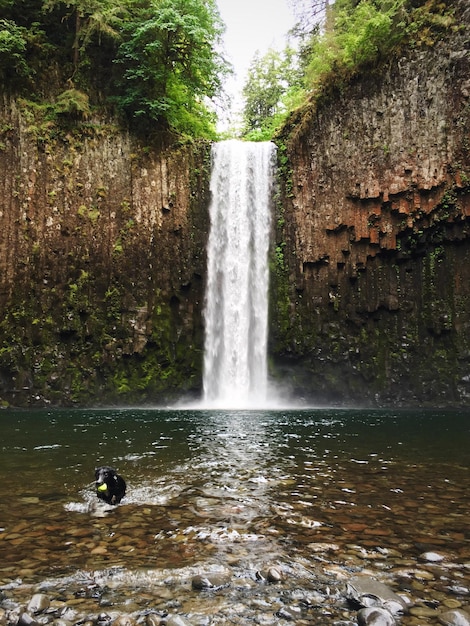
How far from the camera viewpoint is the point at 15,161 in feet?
57.4

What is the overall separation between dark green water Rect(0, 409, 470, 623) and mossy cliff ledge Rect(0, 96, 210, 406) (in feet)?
28.6

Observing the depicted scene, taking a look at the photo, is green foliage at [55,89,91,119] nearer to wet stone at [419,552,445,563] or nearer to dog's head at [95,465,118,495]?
dog's head at [95,465,118,495]

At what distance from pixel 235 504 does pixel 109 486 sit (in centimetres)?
121

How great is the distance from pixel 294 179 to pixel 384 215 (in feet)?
13.5

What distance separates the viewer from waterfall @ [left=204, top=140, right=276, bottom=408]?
1780cm

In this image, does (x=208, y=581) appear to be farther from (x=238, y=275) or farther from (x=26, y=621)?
(x=238, y=275)

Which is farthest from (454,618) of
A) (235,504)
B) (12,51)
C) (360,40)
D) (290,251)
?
(12,51)

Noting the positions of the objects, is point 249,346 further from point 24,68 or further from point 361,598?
point 361,598

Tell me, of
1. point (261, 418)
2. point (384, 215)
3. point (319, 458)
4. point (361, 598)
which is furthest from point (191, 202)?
point (361, 598)

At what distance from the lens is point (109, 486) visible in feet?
14.5

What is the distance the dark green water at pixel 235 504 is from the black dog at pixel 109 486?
0.12m

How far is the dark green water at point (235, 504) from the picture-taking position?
3271 mm

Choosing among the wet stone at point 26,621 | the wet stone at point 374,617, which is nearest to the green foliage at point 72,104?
the wet stone at point 26,621

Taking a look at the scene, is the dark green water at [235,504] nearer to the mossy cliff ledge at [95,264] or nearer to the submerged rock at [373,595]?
the submerged rock at [373,595]
